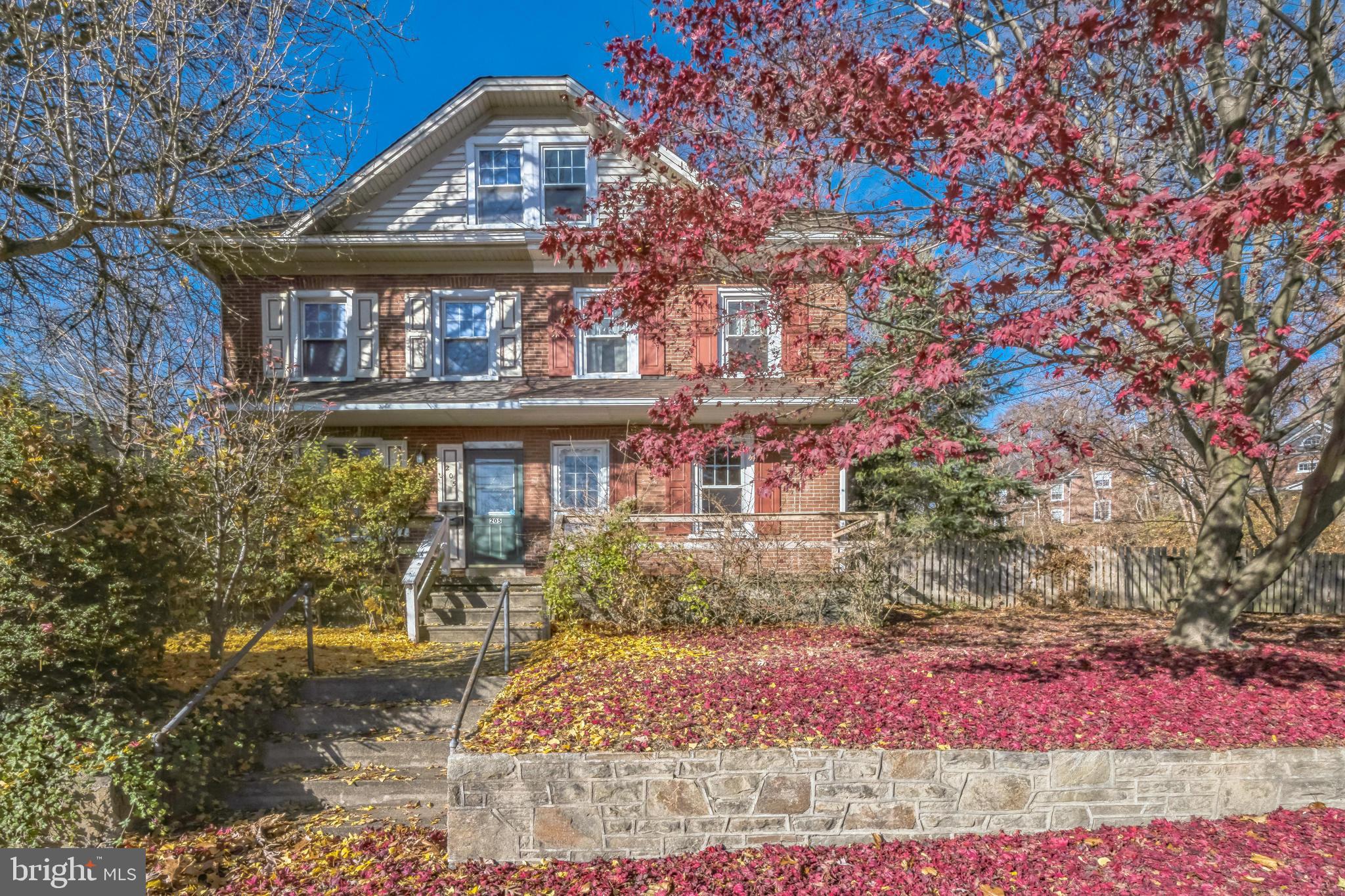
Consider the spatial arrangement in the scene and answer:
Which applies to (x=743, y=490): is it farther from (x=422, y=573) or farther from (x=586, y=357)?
(x=422, y=573)

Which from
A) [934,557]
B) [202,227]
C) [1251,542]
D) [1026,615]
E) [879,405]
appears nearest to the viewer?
[879,405]

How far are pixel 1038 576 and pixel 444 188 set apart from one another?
12.2 m

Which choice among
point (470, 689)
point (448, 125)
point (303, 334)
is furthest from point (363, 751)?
point (448, 125)

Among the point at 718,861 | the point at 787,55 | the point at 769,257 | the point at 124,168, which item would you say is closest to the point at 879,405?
the point at 769,257

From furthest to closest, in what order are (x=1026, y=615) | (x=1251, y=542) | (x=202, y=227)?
(x=1251, y=542), (x=1026, y=615), (x=202, y=227)

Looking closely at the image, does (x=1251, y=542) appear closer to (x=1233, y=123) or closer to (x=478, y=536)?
(x=1233, y=123)

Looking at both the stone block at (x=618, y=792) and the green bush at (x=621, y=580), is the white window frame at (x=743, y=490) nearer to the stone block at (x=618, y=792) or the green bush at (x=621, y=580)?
the green bush at (x=621, y=580)

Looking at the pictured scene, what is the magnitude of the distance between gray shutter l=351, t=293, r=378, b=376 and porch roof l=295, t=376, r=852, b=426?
0.28 meters

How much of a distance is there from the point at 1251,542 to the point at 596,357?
12929 mm

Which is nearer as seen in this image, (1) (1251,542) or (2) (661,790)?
(2) (661,790)

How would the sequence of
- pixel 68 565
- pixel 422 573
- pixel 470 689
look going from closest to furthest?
pixel 68 565 < pixel 470 689 < pixel 422 573

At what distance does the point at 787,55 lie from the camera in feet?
20.2

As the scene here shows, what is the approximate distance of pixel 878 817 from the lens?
4.34 metres

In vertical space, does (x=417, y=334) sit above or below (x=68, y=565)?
above
